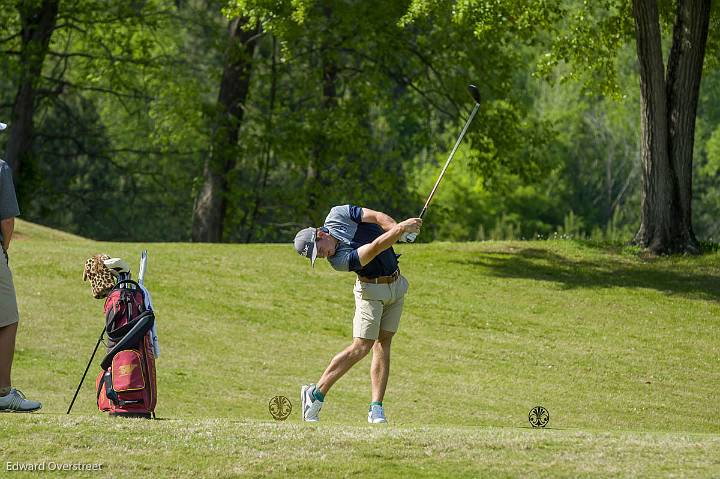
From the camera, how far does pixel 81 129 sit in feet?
147

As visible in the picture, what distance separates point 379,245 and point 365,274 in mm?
644

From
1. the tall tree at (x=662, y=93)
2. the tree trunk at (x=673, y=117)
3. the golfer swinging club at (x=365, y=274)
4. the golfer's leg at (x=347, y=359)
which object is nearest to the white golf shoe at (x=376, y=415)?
the golfer swinging club at (x=365, y=274)

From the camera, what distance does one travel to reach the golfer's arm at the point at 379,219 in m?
10.5

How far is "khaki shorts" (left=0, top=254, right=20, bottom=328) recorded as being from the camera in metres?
10.4

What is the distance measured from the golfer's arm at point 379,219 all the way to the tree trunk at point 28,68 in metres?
24.8

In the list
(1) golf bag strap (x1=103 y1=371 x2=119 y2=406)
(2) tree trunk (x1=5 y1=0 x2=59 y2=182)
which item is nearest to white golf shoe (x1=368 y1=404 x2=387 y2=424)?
(1) golf bag strap (x1=103 y1=371 x2=119 y2=406)

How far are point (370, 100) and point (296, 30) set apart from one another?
4.94 metres

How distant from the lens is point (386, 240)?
33.8ft

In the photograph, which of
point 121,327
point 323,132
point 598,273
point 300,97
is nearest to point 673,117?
point 598,273

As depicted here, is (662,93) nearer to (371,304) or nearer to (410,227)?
(371,304)

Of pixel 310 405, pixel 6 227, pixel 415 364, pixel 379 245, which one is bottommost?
pixel 415 364

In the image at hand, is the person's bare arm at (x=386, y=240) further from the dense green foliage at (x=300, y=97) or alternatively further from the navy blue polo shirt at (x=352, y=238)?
the dense green foliage at (x=300, y=97)

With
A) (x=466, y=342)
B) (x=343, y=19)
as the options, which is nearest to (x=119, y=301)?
(x=466, y=342)

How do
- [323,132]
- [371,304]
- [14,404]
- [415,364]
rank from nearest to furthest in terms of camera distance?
[14,404] → [371,304] → [415,364] → [323,132]
